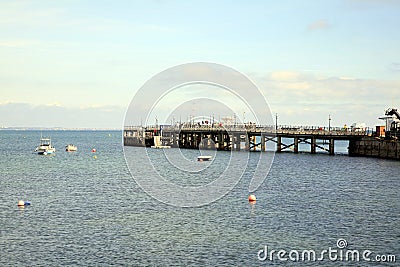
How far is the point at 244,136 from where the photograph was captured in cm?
15138

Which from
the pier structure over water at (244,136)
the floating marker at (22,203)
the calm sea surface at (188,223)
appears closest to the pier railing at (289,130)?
the pier structure over water at (244,136)

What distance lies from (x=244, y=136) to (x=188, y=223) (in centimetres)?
10228

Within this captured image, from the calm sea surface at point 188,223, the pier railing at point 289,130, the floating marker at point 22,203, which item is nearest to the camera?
the calm sea surface at point 188,223

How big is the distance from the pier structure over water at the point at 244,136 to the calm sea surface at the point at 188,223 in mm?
50910

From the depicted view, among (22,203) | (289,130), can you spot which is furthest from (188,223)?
(289,130)

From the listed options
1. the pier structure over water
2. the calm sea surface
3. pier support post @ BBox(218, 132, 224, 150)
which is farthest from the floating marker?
pier support post @ BBox(218, 132, 224, 150)

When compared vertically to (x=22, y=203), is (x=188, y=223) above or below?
below

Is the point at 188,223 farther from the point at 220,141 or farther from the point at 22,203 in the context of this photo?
the point at 220,141

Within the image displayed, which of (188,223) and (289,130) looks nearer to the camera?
(188,223)

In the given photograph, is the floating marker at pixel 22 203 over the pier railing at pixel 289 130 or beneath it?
beneath

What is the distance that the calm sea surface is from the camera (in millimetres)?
39500

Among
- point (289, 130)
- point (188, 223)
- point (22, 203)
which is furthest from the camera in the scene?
point (289, 130)

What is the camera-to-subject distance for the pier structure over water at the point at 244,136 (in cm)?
13488

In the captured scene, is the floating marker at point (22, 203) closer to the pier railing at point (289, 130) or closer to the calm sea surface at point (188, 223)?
the calm sea surface at point (188, 223)
